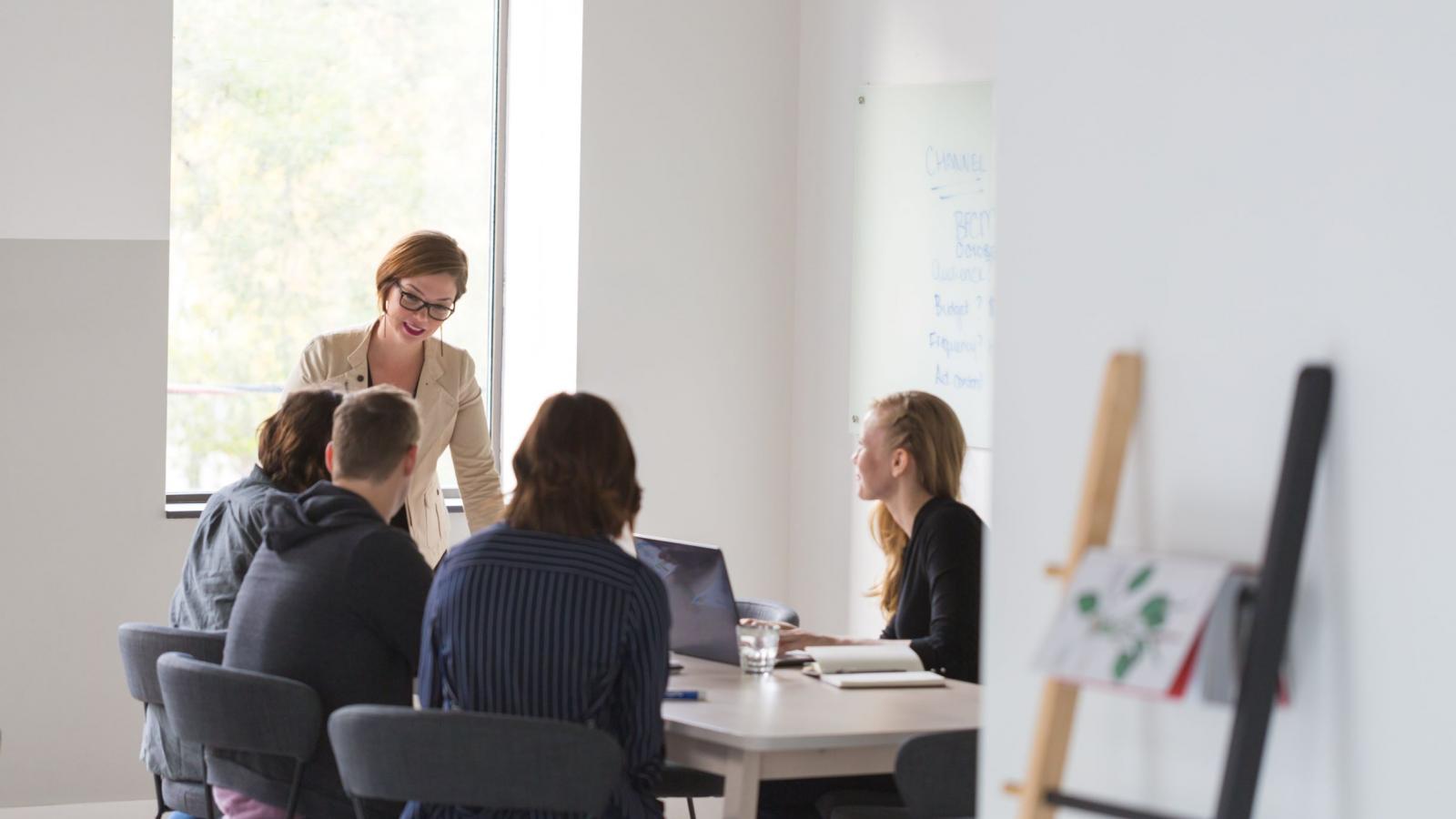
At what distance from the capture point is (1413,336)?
1.72 m

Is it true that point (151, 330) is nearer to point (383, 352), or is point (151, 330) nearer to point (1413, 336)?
point (383, 352)

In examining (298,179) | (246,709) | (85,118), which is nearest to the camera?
(246,709)

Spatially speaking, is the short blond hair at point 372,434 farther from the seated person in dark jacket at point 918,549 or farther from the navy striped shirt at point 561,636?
the seated person in dark jacket at point 918,549

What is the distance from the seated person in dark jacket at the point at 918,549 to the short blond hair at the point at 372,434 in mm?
914

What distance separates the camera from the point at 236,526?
328cm

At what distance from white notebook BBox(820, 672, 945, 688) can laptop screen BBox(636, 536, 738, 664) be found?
24cm

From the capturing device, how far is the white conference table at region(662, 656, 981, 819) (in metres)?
2.61

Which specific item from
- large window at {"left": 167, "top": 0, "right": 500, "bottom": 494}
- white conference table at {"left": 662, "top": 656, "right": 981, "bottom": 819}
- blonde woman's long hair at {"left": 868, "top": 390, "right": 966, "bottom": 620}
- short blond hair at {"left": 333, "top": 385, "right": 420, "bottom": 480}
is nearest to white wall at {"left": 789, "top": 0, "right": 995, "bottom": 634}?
large window at {"left": 167, "top": 0, "right": 500, "bottom": 494}

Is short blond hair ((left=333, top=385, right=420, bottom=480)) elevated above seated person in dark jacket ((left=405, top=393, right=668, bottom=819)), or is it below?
above

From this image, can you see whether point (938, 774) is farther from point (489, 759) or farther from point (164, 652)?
point (164, 652)

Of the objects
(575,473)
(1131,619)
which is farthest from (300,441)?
(1131,619)

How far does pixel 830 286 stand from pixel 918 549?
1904 mm

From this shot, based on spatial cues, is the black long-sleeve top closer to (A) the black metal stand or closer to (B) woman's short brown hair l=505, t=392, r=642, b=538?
(B) woman's short brown hair l=505, t=392, r=642, b=538

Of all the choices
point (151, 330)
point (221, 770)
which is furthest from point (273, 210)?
point (221, 770)
